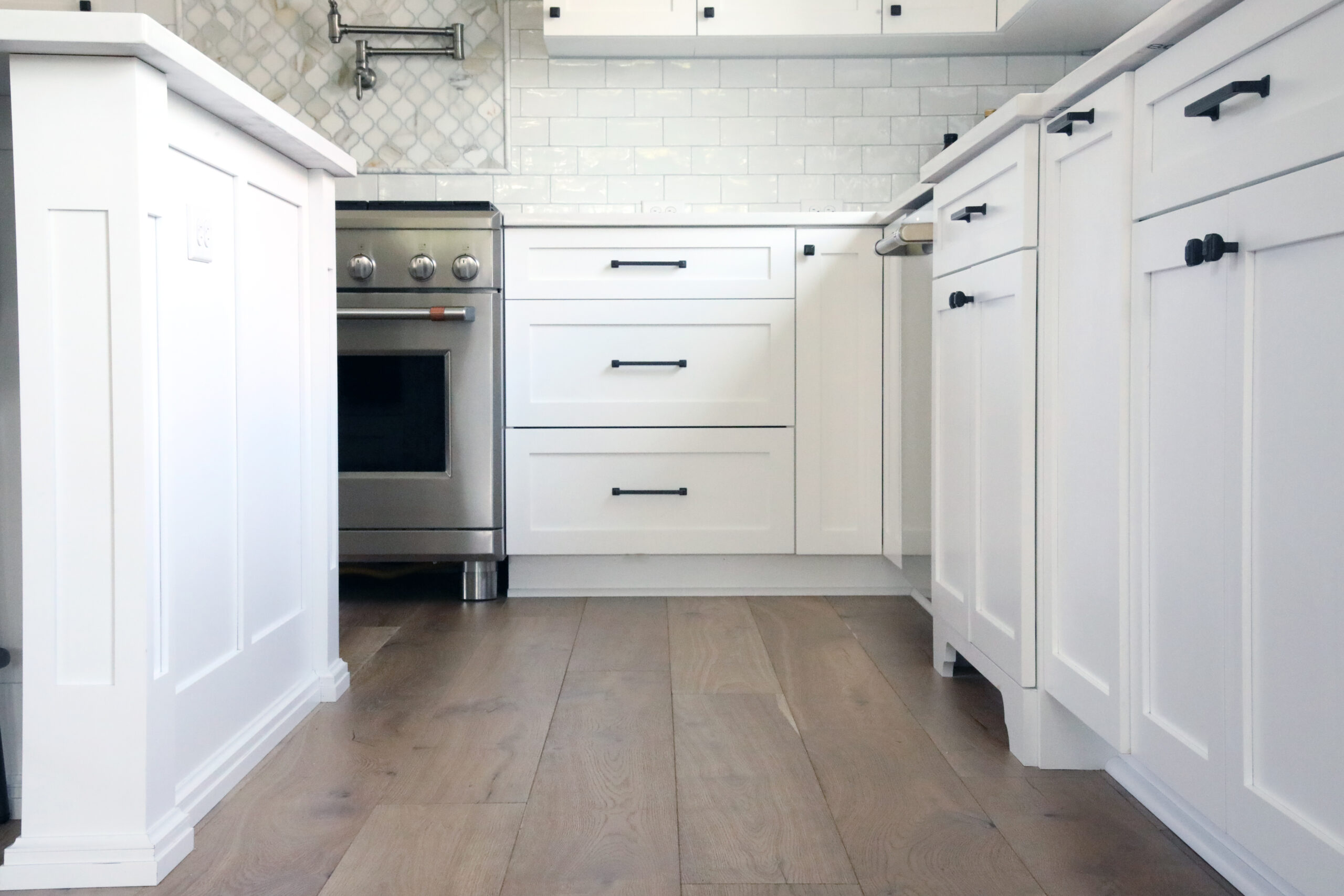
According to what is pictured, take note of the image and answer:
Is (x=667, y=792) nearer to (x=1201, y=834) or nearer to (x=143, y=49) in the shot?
(x=1201, y=834)

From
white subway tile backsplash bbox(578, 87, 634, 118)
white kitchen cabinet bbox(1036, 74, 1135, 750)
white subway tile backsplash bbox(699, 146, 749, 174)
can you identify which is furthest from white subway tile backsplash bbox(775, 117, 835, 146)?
white kitchen cabinet bbox(1036, 74, 1135, 750)

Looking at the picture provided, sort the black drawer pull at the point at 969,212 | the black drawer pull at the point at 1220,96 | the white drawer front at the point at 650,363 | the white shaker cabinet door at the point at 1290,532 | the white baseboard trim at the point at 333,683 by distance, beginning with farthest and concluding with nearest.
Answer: the white drawer front at the point at 650,363 → the white baseboard trim at the point at 333,683 → the black drawer pull at the point at 969,212 → the black drawer pull at the point at 1220,96 → the white shaker cabinet door at the point at 1290,532

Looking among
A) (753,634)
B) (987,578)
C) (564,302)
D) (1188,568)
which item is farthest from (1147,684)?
(564,302)

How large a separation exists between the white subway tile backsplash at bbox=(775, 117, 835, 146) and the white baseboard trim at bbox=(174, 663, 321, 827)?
7.27 ft

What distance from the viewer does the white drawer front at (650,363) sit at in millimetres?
2812

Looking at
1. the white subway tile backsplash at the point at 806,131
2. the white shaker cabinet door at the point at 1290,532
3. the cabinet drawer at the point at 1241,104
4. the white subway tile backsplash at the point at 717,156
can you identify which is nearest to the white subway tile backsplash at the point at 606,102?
the white subway tile backsplash at the point at 717,156

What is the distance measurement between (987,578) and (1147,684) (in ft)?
1.66

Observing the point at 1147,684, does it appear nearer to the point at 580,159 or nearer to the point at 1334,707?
the point at 1334,707

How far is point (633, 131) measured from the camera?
3.36 metres

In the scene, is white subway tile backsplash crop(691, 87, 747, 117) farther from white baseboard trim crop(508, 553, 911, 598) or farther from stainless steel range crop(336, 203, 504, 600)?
white baseboard trim crop(508, 553, 911, 598)

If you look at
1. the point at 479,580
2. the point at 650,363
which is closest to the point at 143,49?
the point at 650,363

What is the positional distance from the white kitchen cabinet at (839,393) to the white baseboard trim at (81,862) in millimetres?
1864

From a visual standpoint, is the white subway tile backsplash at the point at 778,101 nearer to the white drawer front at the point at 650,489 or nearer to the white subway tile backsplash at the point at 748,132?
the white subway tile backsplash at the point at 748,132

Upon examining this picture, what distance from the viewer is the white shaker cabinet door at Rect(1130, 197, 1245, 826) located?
112 centimetres
